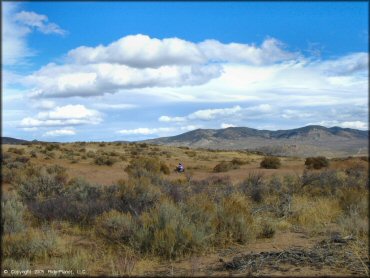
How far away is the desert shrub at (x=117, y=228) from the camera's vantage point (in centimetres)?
995

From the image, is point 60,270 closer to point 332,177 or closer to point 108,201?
point 108,201

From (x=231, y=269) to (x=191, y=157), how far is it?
162 feet

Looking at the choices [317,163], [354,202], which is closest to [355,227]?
[354,202]

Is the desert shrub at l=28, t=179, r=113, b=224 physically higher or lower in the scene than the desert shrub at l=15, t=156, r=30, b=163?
lower

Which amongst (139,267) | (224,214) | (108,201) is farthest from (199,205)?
(108,201)

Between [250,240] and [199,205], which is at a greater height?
[199,205]

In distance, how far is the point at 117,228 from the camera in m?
10.3

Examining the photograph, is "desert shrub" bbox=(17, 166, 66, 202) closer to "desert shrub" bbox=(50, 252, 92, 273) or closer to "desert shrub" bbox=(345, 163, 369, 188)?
"desert shrub" bbox=(50, 252, 92, 273)

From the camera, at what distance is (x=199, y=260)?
862 centimetres

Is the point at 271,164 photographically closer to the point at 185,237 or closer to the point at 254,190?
the point at 254,190

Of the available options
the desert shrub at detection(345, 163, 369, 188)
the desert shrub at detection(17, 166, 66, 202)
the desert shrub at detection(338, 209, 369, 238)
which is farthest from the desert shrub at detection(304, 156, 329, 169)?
the desert shrub at detection(338, 209, 369, 238)

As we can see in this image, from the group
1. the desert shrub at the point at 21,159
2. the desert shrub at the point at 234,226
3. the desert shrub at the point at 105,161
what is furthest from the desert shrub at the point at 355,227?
the desert shrub at the point at 105,161

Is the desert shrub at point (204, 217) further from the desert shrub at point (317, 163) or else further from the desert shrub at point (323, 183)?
the desert shrub at point (317, 163)

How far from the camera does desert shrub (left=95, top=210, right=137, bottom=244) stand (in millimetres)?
9945
